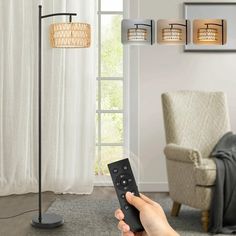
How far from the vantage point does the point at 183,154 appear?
4.01 m

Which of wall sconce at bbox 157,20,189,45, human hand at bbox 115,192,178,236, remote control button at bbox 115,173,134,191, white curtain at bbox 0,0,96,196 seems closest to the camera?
human hand at bbox 115,192,178,236

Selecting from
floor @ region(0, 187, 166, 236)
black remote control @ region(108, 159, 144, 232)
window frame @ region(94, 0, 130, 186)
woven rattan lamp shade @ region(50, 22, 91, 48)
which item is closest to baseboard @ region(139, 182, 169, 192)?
floor @ region(0, 187, 166, 236)

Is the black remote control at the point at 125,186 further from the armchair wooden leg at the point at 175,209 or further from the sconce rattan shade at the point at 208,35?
the sconce rattan shade at the point at 208,35

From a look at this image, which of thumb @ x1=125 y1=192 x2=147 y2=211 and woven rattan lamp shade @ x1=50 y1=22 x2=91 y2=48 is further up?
woven rattan lamp shade @ x1=50 y1=22 x2=91 y2=48

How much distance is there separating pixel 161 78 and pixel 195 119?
981 millimetres

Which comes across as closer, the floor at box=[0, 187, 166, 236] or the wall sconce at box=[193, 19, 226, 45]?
the floor at box=[0, 187, 166, 236]

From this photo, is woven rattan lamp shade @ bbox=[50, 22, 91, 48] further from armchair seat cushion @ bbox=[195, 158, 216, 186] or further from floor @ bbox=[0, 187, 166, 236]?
floor @ bbox=[0, 187, 166, 236]

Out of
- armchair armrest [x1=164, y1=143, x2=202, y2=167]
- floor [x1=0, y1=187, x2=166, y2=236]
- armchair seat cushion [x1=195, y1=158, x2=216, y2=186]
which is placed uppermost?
armchair armrest [x1=164, y1=143, x2=202, y2=167]

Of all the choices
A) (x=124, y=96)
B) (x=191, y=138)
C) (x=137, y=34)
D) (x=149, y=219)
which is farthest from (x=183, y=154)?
(x=149, y=219)

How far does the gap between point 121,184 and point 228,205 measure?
9.48ft

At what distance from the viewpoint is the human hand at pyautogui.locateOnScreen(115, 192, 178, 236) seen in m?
0.98

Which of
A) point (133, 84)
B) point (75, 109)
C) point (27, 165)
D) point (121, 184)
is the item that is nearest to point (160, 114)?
point (133, 84)

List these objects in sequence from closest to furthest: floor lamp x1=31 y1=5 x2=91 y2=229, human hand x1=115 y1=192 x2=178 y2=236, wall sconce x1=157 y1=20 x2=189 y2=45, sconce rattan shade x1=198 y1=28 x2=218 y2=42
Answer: human hand x1=115 y1=192 x2=178 y2=236 < floor lamp x1=31 y1=5 x2=91 y2=229 < sconce rattan shade x1=198 y1=28 x2=218 y2=42 < wall sconce x1=157 y1=20 x2=189 y2=45

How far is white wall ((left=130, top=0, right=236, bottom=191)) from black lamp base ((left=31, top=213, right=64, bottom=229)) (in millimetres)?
1479
